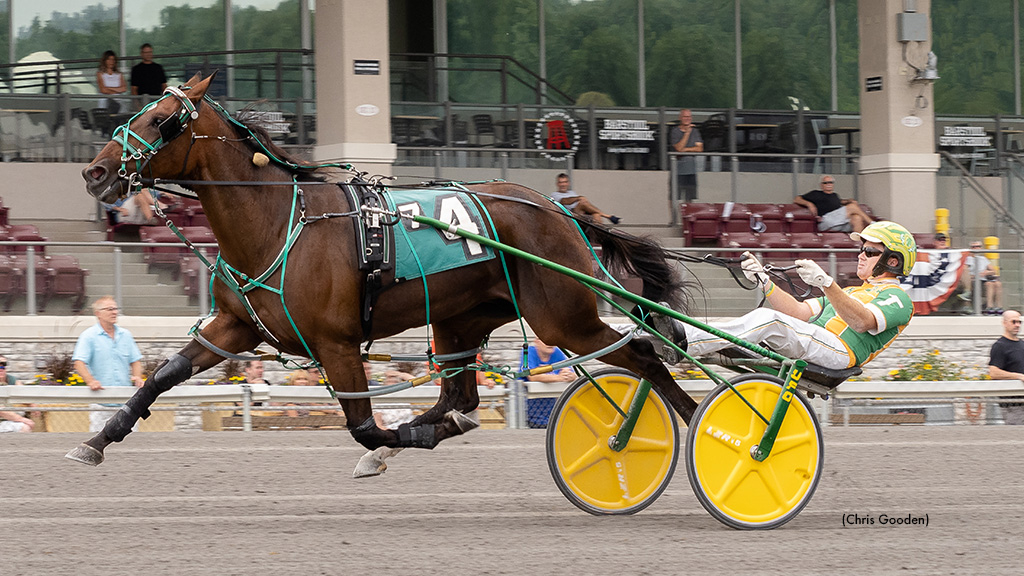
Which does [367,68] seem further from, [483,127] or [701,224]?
[701,224]

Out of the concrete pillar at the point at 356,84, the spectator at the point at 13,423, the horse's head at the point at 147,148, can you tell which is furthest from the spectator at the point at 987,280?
the horse's head at the point at 147,148

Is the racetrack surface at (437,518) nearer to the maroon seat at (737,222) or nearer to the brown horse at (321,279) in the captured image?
the brown horse at (321,279)

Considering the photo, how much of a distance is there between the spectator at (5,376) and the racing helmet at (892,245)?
709 cm

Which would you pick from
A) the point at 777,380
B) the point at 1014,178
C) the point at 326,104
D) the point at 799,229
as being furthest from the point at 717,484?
the point at 1014,178

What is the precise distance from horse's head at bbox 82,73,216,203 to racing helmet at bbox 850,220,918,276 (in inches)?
123

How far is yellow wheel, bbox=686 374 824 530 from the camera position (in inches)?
217

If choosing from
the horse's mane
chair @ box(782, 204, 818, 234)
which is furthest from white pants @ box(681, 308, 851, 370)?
chair @ box(782, 204, 818, 234)

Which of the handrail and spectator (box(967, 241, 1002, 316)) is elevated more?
the handrail

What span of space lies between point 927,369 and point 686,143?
499 cm

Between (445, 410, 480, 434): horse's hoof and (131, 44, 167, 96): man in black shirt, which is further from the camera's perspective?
(131, 44, 167, 96): man in black shirt

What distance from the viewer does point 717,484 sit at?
5.53 m

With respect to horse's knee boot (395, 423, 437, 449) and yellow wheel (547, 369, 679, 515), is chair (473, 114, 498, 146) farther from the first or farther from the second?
horse's knee boot (395, 423, 437, 449)

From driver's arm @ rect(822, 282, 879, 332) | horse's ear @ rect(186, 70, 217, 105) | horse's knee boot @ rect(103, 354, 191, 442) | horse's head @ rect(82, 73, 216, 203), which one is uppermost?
horse's ear @ rect(186, 70, 217, 105)

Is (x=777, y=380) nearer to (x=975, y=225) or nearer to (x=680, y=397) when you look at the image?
(x=680, y=397)
